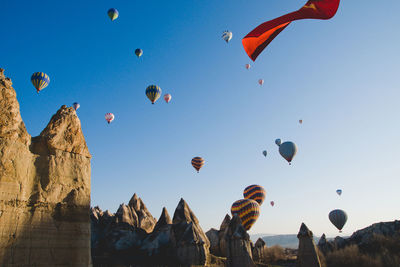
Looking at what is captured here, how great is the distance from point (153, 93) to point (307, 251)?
57.1 ft

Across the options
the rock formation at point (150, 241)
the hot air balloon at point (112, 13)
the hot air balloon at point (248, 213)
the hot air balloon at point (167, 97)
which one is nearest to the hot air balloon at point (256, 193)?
the hot air balloon at point (248, 213)

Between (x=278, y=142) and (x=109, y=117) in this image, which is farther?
(x=278, y=142)

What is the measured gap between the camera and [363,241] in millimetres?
26188

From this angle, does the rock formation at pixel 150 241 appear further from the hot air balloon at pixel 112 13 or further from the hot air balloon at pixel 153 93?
the hot air balloon at pixel 112 13

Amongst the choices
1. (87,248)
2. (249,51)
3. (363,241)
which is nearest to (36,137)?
(87,248)

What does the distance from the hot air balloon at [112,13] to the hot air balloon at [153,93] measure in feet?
21.8

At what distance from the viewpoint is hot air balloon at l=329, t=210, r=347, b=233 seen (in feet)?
108

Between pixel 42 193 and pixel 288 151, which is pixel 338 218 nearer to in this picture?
pixel 288 151

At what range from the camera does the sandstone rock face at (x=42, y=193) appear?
723 centimetres

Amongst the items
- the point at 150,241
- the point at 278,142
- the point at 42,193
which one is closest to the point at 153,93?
the point at 150,241

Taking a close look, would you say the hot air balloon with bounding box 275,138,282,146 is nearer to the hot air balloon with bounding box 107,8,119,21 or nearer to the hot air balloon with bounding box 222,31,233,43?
the hot air balloon with bounding box 222,31,233,43

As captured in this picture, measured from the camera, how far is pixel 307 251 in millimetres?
17062

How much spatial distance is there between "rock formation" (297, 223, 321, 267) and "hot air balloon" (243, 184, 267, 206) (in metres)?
18.3

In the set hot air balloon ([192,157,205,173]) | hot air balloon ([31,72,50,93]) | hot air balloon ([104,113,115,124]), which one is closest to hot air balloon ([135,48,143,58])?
hot air balloon ([104,113,115,124])
